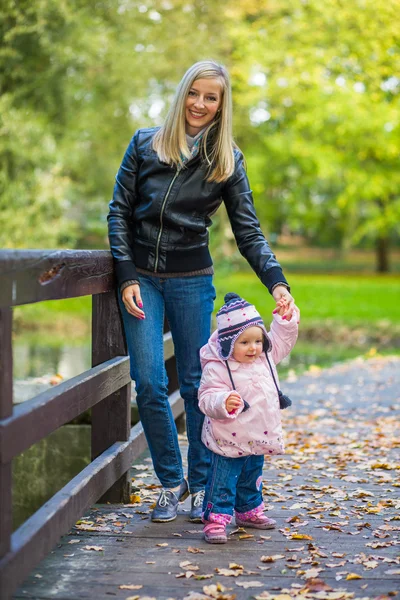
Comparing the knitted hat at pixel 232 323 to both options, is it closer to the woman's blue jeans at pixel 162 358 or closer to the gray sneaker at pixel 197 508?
the woman's blue jeans at pixel 162 358

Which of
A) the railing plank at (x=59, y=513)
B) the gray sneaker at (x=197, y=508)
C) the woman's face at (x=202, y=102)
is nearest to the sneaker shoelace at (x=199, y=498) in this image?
the gray sneaker at (x=197, y=508)

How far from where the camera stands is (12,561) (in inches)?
108

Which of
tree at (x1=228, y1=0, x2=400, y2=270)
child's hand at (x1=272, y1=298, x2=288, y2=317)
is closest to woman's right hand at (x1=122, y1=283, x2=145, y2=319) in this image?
child's hand at (x1=272, y1=298, x2=288, y2=317)

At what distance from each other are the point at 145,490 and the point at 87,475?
95 cm

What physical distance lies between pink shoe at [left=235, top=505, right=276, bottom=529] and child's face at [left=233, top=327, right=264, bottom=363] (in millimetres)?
742

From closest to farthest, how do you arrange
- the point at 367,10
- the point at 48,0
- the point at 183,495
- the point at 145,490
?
the point at 183,495
the point at 145,490
the point at 48,0
the point at 367,10

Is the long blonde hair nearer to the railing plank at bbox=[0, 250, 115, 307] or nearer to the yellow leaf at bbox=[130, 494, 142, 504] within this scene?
the railing plank at bbox=[0, 250, 115, 307]

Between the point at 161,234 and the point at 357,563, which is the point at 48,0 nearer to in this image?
the point at 161,234

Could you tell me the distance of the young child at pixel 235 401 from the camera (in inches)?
138

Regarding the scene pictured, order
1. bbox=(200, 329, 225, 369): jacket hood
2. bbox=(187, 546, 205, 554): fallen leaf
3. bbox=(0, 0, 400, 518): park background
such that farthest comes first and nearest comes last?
bbox=(0, 0, 400, 518): park background < bbox=(200, 329, 225, 369): jacket hood < bbox=(187, 546, 205, 554): fallen leaf

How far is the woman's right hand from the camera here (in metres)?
3.74

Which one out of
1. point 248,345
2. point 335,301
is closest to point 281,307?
point 248,345

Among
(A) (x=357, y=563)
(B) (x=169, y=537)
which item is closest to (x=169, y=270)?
(B) (x=169, y=537)

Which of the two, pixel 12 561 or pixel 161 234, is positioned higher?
pixel 161 234
